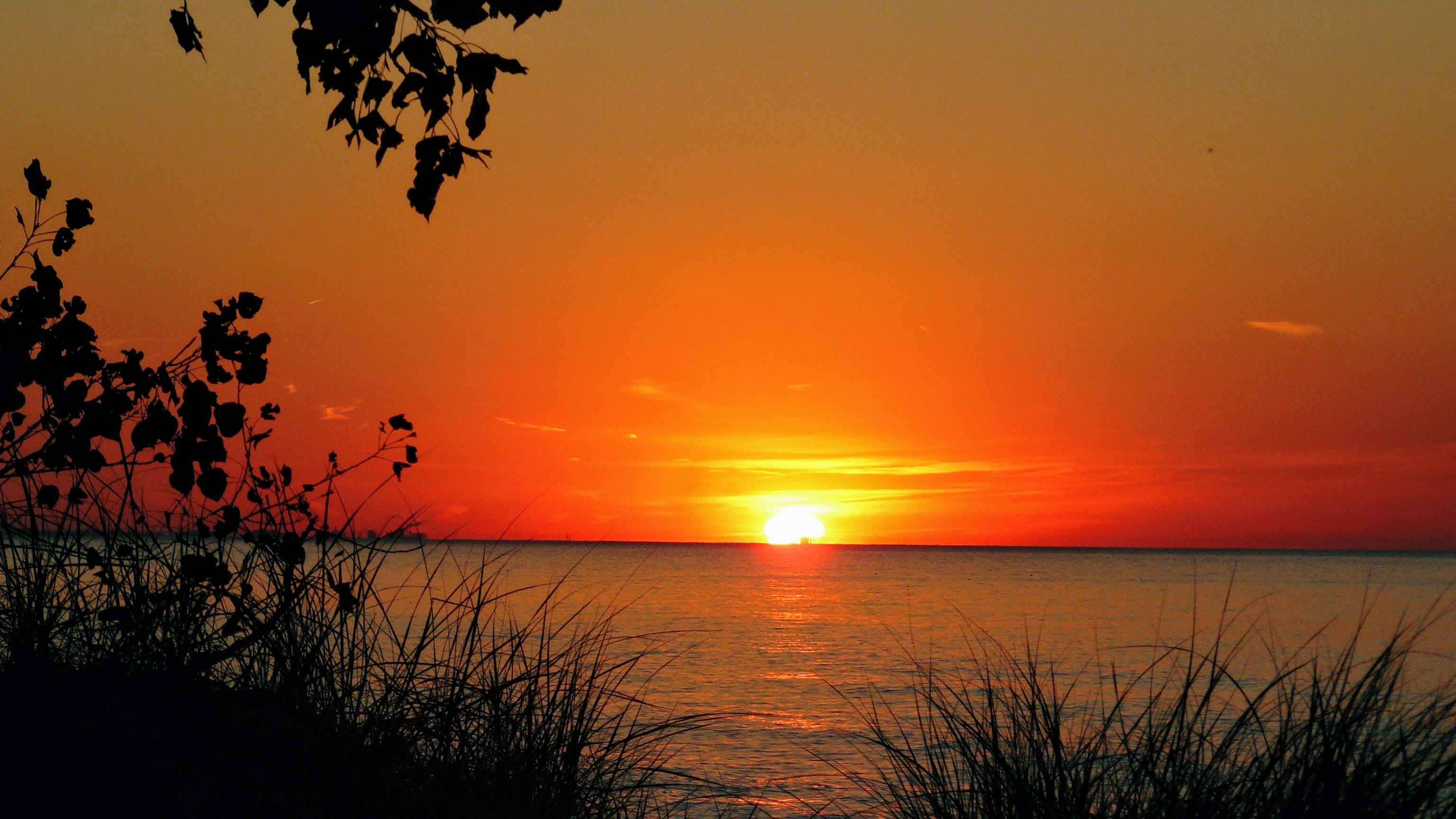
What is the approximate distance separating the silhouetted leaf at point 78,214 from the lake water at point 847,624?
225 centimetres

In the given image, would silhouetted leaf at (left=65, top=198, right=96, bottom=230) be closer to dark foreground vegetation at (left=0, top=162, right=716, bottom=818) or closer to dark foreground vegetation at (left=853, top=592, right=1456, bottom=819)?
dark foreground vegetation at (left=0, top=162, right=716, bottom=818)

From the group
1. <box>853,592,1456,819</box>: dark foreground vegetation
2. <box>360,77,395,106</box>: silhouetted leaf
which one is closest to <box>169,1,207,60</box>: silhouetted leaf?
<box>360,77,395,106</box>: silhouetted leaf

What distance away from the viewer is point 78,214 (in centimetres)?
479

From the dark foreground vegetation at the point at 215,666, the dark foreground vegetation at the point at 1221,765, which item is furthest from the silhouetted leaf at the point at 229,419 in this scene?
the dark foreground vegetation at the point at 1221,765

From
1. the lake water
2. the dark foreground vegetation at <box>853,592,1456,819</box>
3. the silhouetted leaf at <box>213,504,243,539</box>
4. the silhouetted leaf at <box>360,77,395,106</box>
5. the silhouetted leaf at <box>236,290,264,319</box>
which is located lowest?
the lake water

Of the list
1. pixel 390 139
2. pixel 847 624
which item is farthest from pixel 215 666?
pixel 847 624

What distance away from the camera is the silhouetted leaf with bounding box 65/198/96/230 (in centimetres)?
478

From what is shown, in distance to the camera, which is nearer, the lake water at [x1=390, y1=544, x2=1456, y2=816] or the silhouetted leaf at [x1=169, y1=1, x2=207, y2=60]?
the silhouetted leaf at [x1=169, y1=1, x2=207, y2=60]

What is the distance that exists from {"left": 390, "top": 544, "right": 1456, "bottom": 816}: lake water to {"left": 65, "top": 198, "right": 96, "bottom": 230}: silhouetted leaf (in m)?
2.25

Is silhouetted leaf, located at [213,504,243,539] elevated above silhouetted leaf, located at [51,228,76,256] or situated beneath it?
situated beneath

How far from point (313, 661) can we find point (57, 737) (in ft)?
3.05

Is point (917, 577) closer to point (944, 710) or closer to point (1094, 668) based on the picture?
point (1094, 668)

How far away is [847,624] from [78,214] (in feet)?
125

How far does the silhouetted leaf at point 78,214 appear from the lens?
4777mm
